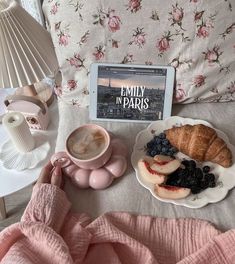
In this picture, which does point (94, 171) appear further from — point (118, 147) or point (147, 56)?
point (147, 56)

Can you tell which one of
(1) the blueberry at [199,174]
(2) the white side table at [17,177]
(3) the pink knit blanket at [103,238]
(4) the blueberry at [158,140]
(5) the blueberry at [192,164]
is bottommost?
(2) the white side table at [17,177]

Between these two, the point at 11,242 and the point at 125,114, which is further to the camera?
the point at 125,114

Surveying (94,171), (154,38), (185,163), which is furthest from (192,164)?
(154,38)

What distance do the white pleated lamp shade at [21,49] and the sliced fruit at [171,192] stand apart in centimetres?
42

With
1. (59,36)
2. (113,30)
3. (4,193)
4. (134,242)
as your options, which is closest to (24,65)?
(59,36)

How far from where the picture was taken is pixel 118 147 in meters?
0.87

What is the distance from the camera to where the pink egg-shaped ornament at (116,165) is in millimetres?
833

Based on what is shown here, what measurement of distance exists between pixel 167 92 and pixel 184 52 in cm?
11

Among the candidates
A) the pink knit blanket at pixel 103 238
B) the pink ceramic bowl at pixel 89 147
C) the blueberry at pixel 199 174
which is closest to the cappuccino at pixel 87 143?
the pink ceramic bowl at pixel 89 147

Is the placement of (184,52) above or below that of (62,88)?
above

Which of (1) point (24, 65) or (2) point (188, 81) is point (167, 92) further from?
(1) point (24, 65)

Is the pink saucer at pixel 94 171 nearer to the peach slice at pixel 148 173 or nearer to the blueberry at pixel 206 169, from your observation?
the peach slice at pixel 148 173

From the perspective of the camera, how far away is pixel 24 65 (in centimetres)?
91

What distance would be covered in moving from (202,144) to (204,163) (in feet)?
0.19
